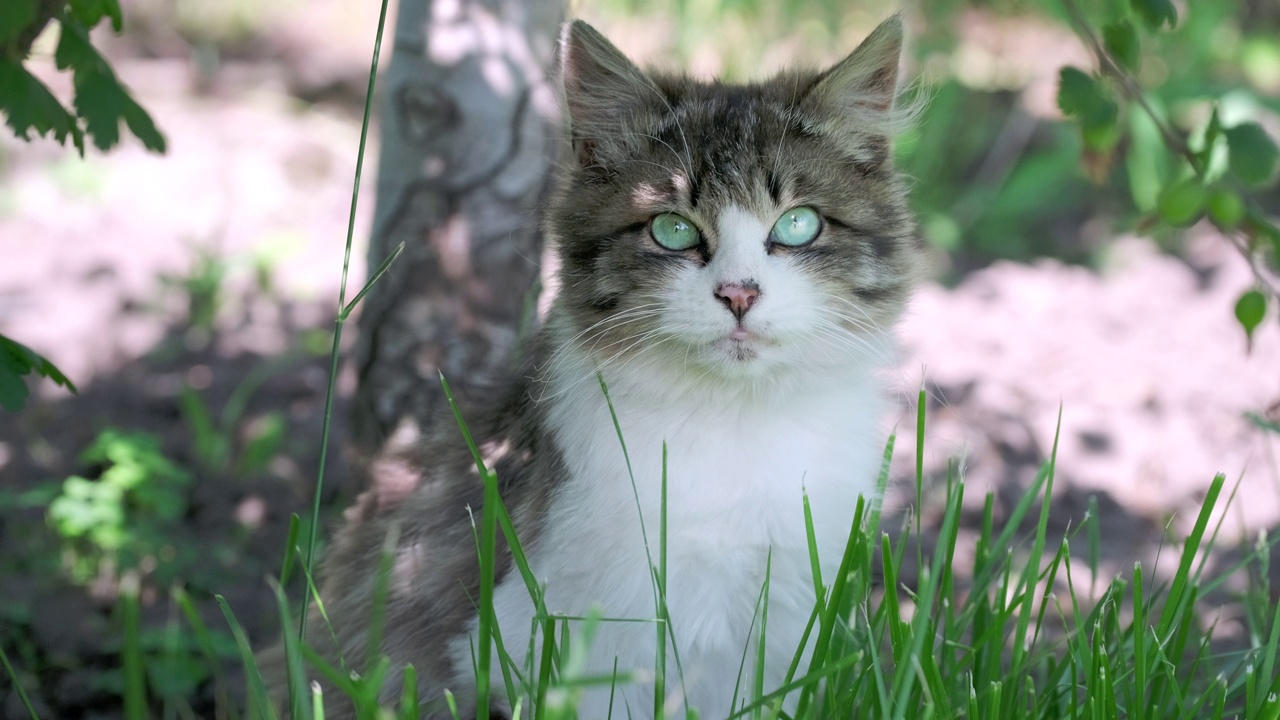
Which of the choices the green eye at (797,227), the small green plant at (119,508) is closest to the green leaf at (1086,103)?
the green eye at (797,227)

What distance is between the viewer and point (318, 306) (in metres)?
5.04

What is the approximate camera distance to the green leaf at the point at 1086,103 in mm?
2328

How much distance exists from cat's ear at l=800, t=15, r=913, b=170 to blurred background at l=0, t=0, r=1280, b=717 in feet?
0.51

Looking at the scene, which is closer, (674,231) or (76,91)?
(76,91)

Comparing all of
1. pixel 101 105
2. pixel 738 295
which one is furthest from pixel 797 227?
pixel 101 105

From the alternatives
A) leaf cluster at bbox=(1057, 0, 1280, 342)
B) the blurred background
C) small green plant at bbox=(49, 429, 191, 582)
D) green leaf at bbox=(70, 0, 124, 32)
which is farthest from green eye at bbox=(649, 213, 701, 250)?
small green plant at bbox=(49, 429, 191, 582)

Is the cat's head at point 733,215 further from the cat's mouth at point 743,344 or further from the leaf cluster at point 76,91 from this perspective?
the leaf cluster at point 76,91

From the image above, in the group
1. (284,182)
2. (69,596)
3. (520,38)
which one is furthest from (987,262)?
(69,596)

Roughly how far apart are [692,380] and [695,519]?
0.93ft

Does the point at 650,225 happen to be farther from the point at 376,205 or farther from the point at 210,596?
the point at 210,596

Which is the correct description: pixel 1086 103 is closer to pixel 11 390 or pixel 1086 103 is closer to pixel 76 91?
pixel 76 91

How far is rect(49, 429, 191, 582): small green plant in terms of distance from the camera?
3371 millimetres

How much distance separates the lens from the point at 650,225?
2.33m

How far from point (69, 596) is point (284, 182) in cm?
299
